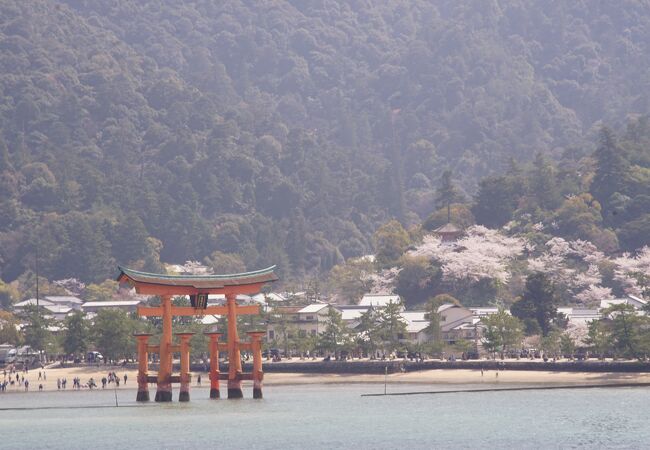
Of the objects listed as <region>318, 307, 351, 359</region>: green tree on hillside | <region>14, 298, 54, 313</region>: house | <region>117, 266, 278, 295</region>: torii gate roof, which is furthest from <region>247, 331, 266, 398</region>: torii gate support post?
<region>14, 298, 54, 313</region>: house

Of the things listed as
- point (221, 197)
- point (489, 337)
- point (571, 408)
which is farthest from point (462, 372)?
Answer: point (221, 197)

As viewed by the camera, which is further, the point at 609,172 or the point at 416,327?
the point at 609,172

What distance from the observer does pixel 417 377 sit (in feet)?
299

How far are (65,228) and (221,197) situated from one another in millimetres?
33990

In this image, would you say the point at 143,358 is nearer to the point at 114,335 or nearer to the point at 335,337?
the point at 335,337

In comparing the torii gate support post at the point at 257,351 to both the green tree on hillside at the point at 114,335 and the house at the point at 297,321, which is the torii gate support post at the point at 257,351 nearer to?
the green tree on hillside at the point at 114,335

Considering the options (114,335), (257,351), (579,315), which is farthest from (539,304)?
(257,351)

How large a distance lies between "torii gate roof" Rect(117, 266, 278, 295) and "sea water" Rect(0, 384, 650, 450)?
5452 millimetres

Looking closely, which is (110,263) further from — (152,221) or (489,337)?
(489,337)

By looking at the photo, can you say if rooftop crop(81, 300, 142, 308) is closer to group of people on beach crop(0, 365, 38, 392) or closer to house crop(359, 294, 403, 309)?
house crop(359, 294, 403, 309)

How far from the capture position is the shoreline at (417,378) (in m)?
82.8

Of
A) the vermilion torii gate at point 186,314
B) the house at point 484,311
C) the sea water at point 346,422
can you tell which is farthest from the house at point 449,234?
the vermilion torii gate at point 186,314

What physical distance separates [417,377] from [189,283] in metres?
24.5

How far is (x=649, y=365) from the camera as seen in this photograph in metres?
83.1
